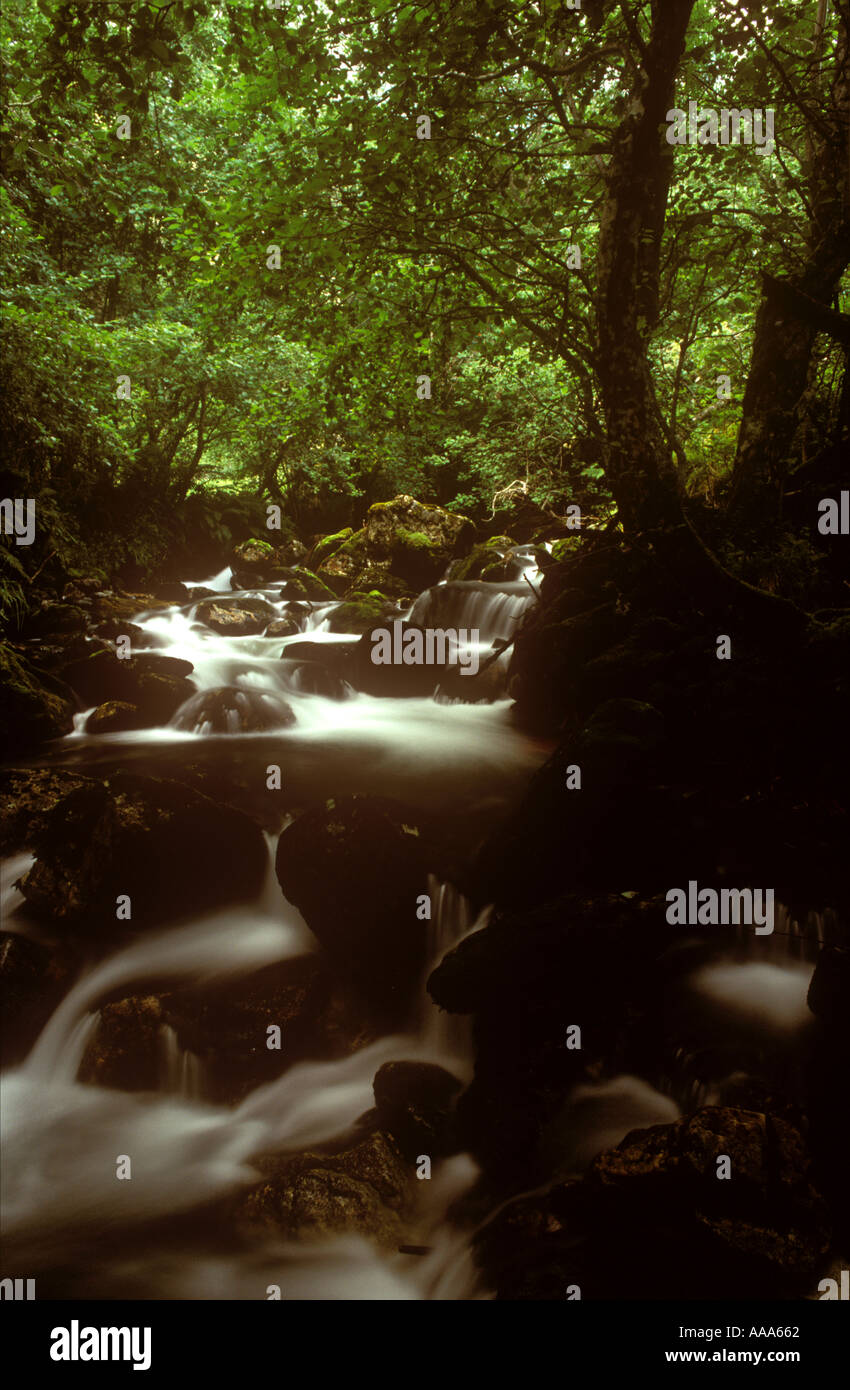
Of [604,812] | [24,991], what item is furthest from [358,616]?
[604,812]

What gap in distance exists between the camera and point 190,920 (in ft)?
19.4

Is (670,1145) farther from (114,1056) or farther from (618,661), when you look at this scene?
(114,1056)

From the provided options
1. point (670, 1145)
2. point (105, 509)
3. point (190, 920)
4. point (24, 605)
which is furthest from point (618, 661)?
point (105, 509)

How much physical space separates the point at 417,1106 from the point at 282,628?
38.9 ft

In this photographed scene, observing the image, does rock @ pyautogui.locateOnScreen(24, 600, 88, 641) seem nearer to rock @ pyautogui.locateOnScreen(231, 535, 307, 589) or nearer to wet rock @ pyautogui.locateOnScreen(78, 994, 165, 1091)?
rock @ pyautogui.locateOnScreen(231, 535, 307, 589)

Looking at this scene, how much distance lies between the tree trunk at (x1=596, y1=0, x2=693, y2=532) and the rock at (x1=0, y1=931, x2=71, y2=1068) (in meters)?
6.06

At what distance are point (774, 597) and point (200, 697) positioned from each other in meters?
8.04

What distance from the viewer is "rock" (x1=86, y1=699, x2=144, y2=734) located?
9.30 m

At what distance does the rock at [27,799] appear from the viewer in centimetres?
642

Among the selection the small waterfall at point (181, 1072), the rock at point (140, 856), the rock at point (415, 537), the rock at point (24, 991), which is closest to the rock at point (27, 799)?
the rock at point (140, 856)

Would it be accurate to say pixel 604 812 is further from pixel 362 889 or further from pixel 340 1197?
pixel 340 1197

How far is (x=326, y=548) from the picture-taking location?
2023cm

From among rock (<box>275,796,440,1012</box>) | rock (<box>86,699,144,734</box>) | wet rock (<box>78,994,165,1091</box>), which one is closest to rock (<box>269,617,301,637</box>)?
rock (<box>86,699,144,734</box>)

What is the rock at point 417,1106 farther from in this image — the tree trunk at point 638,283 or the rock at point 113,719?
the rock at point 113,719
